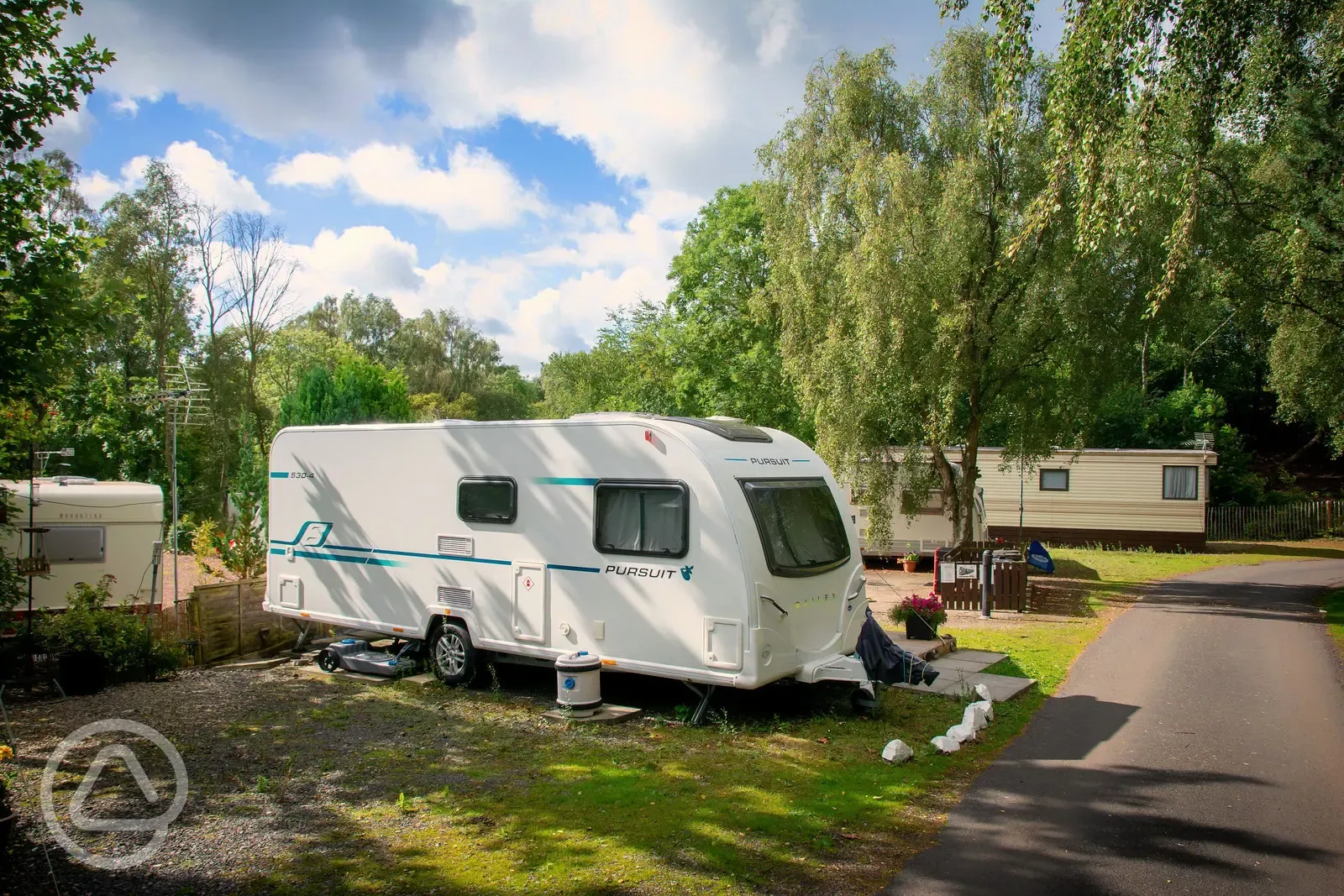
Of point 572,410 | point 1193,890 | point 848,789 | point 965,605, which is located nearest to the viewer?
point 1193,890

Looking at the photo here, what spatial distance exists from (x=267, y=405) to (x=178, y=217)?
45.0 ft

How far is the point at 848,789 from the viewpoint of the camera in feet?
20.8

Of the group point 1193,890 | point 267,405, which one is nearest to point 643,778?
point 1193,890

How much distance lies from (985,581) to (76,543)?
14.0 m

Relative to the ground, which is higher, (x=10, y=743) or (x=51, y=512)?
(x=51, y=512)

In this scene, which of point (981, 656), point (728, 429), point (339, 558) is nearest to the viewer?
point (728, 429)

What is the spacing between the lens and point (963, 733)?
7.53m

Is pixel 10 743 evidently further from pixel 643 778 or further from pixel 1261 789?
pixel 1261 789

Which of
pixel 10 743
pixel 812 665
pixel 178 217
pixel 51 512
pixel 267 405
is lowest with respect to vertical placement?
pixel 10 743

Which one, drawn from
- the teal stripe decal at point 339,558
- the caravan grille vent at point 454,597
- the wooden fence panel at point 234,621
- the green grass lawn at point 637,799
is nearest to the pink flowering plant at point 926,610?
the green grass lawn at point 637,799

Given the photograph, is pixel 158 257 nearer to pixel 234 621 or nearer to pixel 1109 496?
pixel 234 621

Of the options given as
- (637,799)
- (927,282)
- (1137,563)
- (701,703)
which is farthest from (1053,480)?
(637,799)

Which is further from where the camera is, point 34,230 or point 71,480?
point 71,480

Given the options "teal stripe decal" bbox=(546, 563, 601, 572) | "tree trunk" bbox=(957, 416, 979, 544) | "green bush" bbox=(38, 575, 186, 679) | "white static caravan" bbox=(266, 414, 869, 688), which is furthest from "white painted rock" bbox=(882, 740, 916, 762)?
"tree trunk" bbox=(957, 416, 979, 544)
